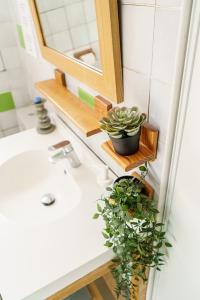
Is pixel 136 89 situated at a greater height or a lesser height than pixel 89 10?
lesser

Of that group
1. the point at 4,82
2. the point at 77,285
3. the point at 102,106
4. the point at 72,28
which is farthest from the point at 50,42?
the point at 77,285

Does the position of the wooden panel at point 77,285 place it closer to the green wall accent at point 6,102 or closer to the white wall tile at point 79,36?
the white wall tile at point 79,36

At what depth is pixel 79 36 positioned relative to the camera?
79cm

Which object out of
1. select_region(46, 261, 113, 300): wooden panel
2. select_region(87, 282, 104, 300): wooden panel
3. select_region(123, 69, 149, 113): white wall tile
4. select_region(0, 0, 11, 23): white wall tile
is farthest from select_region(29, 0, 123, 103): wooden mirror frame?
select_region(87, 282, 104, 300): wooden panel

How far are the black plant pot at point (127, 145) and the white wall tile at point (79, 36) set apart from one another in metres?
0.37

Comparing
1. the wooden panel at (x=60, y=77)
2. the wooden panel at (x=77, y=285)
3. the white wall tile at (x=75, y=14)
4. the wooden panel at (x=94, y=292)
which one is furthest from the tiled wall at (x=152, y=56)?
the wooden panel at (x=94, y=292)

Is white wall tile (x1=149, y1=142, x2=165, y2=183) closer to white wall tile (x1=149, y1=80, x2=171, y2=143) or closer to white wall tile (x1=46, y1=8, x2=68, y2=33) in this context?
white wall tile (x1=149, y1=80, x2=171, y2=143)

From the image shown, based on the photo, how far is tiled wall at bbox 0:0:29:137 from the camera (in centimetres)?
149

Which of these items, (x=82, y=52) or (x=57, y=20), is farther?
(x=57, y=20)

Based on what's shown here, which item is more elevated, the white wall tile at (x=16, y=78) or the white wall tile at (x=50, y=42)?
the white wall tile at (x=50, y=42)

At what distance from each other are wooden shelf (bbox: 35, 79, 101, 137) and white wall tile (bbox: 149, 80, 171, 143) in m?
0.23

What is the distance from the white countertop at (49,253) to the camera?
656 mm

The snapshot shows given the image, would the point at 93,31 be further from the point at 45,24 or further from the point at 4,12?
the point at 4,12

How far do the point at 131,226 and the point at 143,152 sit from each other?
228 millimetres
